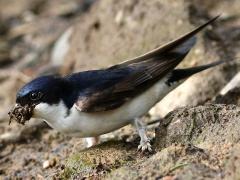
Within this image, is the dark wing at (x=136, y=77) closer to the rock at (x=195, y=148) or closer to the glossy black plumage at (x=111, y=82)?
the glossy black plumage at (x=111, y=82)

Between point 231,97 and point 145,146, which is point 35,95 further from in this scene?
point 231,97

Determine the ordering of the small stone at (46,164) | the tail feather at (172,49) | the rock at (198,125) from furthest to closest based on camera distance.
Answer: the small stone at (46,164) → the tail feather at (172,49) → the rock at (198,125)

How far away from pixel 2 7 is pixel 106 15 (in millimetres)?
4661

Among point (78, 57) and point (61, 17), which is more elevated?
point (61, 17)

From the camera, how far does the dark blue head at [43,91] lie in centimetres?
427

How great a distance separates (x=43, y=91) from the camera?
4.30 meters

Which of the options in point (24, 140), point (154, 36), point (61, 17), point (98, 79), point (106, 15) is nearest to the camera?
point (98, 79)

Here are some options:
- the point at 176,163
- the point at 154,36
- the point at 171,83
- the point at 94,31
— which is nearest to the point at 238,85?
the point at 171,83

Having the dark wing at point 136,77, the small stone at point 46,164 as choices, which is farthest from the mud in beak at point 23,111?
the small stone at point 46,164

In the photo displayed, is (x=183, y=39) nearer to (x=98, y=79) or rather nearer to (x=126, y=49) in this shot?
(x=98, y=79)

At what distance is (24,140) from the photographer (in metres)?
5.99

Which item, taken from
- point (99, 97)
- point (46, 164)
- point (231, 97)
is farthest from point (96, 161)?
point (231, 97)

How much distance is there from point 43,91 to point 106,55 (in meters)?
2.50

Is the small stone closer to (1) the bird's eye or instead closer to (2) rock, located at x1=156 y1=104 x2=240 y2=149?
(1) the bird's eye
